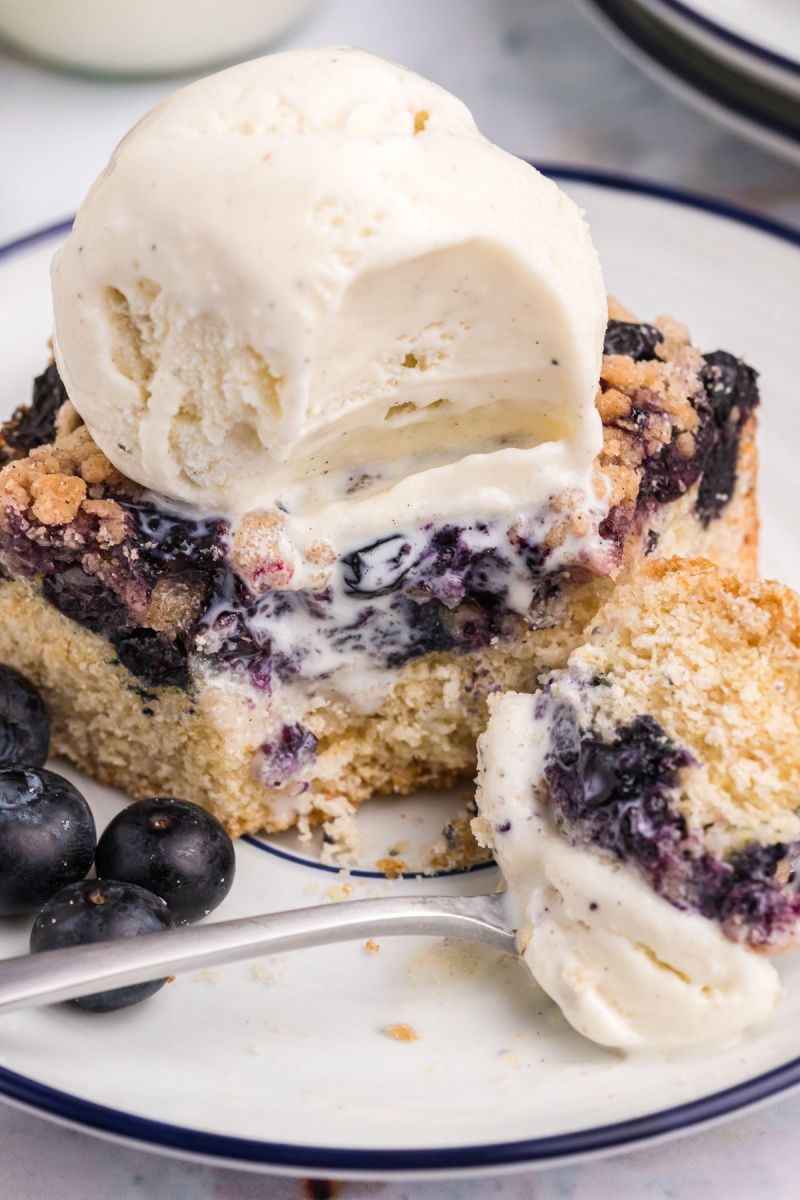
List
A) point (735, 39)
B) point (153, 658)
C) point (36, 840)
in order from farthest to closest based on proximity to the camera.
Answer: point (735, 39), point (153, 658), point (36, 840)

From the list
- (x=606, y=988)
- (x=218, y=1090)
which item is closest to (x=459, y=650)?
(x=606, y=988)

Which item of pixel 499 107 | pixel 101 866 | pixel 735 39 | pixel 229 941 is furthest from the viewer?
pixel 499 107

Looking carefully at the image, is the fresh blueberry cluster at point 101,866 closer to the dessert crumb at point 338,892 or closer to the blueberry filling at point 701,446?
the dessert crumb at point 338,892

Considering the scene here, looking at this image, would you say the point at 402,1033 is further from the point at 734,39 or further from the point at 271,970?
the point at 734,39

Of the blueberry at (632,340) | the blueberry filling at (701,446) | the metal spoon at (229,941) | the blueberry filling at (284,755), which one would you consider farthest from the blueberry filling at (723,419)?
the metal spoon at (229,941)

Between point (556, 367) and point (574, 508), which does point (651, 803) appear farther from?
point (556, 367)

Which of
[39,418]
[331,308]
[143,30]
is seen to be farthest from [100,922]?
[143,30]
